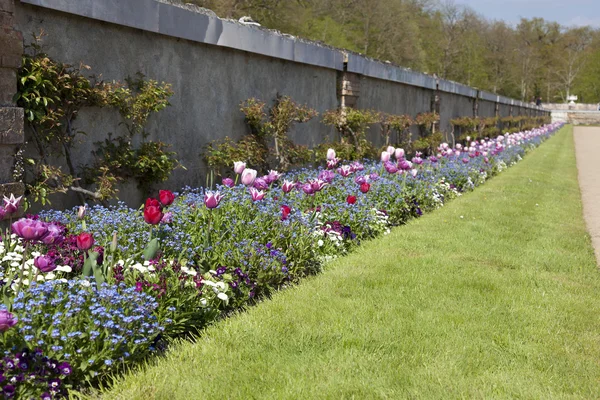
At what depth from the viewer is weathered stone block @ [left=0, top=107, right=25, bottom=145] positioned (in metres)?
4.29

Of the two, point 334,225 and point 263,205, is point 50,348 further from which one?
point 334,225

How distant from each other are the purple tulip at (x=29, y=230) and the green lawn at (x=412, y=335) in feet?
2.58

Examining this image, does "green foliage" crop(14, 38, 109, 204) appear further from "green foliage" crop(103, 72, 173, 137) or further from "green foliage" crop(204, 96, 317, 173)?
"green foliage" crop(204, 96, 317, 173)

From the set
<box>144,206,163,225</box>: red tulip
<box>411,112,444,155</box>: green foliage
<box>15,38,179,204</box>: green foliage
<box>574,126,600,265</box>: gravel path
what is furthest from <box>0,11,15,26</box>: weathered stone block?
<box>411,112,444,155</box>: green foliage

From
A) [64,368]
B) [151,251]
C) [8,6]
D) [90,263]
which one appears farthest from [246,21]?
[64,368]

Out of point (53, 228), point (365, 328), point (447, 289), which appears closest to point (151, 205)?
point (53, 228)

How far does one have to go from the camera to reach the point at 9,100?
4.38 metres

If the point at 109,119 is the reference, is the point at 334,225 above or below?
below

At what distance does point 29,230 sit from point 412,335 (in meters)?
2.08

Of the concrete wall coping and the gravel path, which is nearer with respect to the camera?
the concrete wall coping

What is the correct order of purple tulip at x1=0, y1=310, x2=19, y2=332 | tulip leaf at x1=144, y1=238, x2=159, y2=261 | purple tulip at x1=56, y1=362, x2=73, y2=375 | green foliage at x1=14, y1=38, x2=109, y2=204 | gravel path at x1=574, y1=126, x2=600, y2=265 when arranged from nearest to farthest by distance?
purple tulip at x1=0, y1=310, x2=19, y2=332 < purple tulip at x1=56, y1=362, x2=73, y2=375 < tulip leaf at x1=144, y1=238, x2=159, y2=261 < green foliage at x1=14, y1=38, x2=109, y2=204 < gravel path at x1=574, y1=126, x2=600, y2=265

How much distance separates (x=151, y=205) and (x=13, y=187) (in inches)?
56.5

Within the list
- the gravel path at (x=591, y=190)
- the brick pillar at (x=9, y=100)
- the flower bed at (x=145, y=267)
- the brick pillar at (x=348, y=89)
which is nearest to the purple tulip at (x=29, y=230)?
the flower bed at (x=145, y=267)

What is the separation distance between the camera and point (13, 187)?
4.40m
